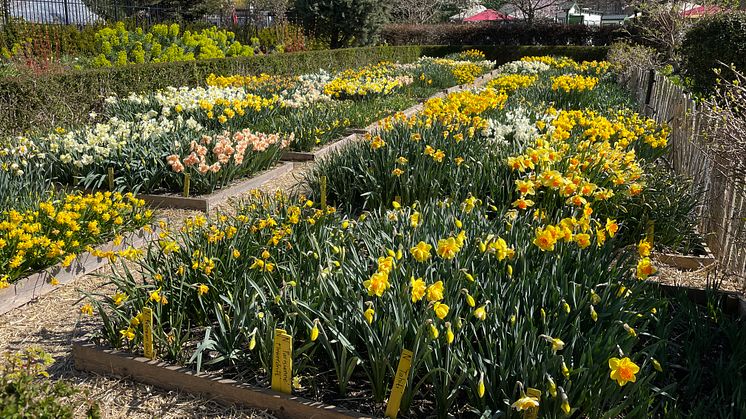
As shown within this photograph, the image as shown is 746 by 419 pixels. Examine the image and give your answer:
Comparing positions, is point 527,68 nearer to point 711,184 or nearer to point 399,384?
point 711,184

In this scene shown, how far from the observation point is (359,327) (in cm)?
268

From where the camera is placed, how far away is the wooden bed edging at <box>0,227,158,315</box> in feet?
12.0

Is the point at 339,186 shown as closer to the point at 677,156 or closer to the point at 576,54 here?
the point at 677,156

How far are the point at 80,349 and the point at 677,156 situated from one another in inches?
216

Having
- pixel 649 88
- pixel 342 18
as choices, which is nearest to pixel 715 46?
pixel 649 88

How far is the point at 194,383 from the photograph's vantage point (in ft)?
9.11

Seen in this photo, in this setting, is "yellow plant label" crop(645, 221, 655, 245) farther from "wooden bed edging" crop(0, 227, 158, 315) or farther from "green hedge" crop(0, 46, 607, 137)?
"green hedge" crop(0, 46, 607, 137)

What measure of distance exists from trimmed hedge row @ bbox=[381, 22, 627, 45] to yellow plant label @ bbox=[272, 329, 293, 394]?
80.5 feet

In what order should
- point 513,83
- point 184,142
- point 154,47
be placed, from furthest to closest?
point 154,47 → point 513,83 → point 184,142

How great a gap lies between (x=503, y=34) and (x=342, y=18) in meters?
7.99

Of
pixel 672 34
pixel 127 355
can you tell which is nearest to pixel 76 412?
pixel 127 355

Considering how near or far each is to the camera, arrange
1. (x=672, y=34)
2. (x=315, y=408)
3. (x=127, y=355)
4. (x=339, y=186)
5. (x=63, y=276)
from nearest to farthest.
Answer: (x=315, y=408)
(x=127, y=355)
(x=63, y=276)
(x=339, y=186)
(x=672, y=34)

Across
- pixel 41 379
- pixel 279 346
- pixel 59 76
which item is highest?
pixel 59 76

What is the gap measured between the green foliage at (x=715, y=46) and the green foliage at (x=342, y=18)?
15177mm
